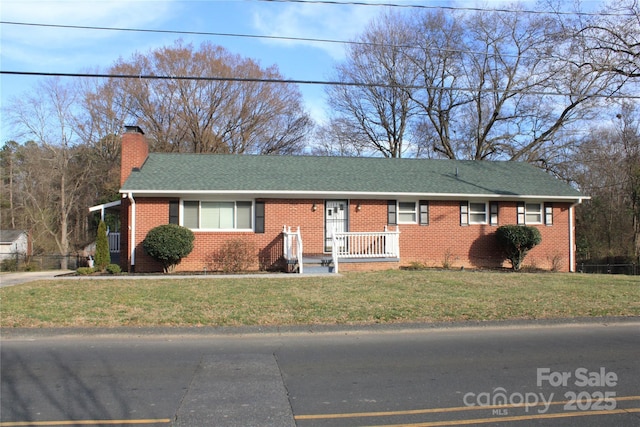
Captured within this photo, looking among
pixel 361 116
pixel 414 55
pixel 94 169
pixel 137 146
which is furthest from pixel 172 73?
pixel 137 146

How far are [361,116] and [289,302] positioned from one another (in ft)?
100

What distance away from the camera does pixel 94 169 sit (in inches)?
1615

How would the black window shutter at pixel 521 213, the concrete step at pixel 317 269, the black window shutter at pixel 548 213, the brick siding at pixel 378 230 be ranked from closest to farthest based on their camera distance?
the concrete step at pixel 317 269 < the brick siding at pixel 378 230 < the black window shutter at pixel 521 213 < the black window shutter at pixel 548 213

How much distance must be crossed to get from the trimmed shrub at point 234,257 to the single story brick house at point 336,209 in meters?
0.31

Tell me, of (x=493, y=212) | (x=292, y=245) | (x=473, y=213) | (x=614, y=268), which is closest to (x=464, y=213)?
(x=473, y=213)

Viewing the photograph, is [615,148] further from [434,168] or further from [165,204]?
[165,204]

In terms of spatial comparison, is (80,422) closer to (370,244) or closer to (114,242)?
(370,244)

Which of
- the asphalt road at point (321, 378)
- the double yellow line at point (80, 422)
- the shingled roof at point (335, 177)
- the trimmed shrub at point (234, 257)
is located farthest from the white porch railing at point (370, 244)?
the double yellow line at point (80, 422)

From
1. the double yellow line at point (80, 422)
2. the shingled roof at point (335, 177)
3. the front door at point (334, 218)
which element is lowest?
the double yellow line at point (80, 422)

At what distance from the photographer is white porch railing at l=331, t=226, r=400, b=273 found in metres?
17.8

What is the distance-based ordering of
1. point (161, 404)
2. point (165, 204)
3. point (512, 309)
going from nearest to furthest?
point (161, 404) → point (512, 309) → point (165, 204)

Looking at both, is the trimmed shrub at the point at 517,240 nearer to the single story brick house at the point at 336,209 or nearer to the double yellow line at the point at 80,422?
the single story brick house at the point at 336,209

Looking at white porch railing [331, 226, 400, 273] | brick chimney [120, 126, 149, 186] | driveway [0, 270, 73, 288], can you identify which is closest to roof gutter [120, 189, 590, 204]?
white porch railing [331, 226, 400, 273]

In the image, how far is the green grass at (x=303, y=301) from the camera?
367 inches
